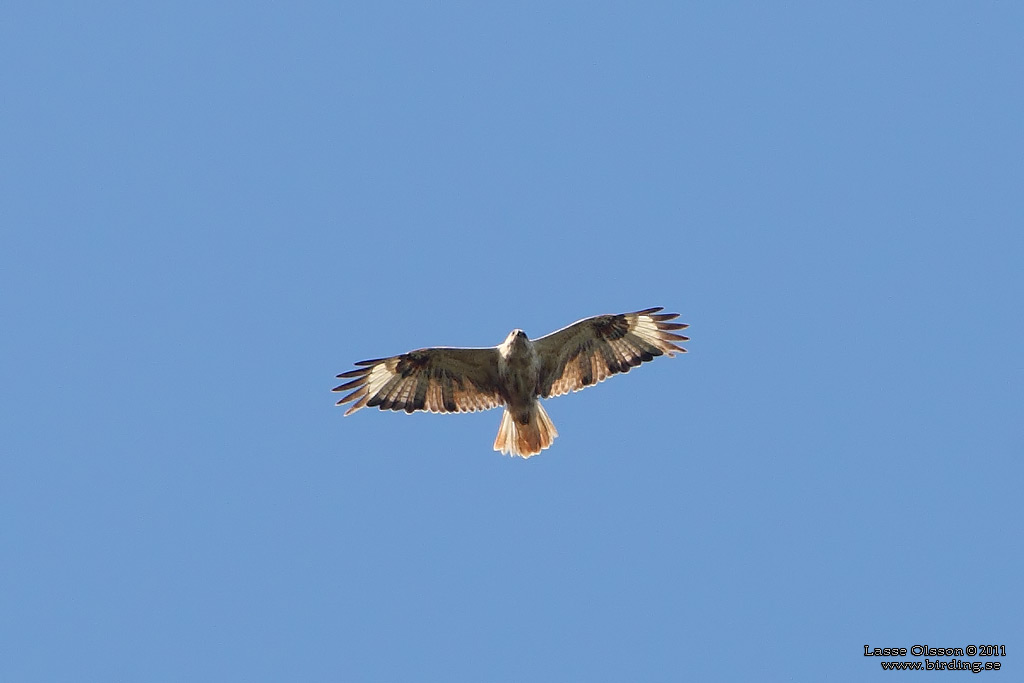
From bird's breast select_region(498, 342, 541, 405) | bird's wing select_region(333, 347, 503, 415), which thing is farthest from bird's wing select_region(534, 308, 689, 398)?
bird's wing select_region(333, 347, 503, 415)

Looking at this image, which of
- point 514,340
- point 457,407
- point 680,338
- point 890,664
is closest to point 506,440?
point 457,407

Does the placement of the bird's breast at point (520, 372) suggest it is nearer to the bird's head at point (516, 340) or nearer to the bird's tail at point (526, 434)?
the bird's head at point (516, 340)

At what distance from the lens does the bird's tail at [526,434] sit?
14.3 m

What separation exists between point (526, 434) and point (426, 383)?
4.93 ft

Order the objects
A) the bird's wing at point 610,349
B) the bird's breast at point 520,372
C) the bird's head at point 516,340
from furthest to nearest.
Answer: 1. the bird's wing at point 610,349
2. the bird's breast at point 520,372
3. the bird's head at point 516,340

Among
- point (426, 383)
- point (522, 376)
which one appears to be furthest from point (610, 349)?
point (426, 383)

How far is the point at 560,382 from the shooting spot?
14398 mm

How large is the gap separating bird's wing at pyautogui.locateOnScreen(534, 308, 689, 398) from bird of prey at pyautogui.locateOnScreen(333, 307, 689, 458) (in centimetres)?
1

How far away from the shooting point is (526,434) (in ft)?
47.3

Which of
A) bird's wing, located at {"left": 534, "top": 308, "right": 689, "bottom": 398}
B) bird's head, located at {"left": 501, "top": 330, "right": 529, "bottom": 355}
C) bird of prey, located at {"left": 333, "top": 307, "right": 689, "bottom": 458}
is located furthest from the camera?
bird's wing, located at {"left": 534, "top": 308, "right": 689, "bottom": 398}

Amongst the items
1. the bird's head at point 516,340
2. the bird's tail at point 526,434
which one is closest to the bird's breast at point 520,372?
the bird's head at point 516,340

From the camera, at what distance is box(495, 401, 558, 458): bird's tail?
47.1 feet

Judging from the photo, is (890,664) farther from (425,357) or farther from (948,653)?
(425,357)

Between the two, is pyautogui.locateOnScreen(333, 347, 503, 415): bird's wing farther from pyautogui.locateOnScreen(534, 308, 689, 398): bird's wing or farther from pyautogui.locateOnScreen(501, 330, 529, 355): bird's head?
pyautogui.locateOnScreen(534, 308, 689, 398): bird's wing
